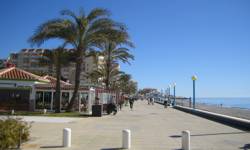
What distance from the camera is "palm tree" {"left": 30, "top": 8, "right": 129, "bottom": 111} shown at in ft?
98.7

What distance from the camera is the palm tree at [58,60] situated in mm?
31531

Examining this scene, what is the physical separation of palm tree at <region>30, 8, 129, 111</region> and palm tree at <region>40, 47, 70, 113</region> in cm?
108

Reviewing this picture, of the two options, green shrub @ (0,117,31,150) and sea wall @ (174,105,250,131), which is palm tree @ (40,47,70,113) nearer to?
sea wall @ (174,105,250,131)

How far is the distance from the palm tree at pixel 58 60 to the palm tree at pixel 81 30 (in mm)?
1079

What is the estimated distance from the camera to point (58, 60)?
31.7m

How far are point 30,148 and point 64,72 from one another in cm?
12869

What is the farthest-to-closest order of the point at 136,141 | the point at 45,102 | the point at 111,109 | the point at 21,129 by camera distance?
the point at 45,102 → the point at 111,109 → the point at 136,141 → the point at 21,129

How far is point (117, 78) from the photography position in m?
62.3

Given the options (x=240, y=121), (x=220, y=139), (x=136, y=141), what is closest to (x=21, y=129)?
(x=136, y=141)

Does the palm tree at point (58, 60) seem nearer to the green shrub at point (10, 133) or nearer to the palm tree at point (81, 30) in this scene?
the palm tree at point (81, 30)

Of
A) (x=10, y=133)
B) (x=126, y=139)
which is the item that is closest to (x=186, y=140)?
(x=126, y=139)

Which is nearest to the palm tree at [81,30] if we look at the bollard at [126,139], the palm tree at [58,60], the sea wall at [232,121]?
the palm tree at [58,60]

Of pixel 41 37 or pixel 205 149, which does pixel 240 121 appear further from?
pixel 41 37


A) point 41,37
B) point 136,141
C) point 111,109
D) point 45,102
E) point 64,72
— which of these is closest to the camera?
point 136,141
